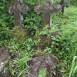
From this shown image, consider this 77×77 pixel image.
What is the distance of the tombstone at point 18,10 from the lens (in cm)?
410

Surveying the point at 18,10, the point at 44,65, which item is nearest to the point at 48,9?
the point at 18,10

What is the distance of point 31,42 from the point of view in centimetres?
404

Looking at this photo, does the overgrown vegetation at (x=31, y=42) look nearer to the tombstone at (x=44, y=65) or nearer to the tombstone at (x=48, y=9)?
the tombstone at (x=44, y=65)

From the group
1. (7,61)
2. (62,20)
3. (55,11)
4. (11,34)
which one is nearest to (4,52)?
(7,61)

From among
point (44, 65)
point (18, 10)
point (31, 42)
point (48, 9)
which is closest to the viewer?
point (44, 65)

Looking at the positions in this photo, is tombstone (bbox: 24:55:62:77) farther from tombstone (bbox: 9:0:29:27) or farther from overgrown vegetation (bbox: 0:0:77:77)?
tombstone (bbox: 9:0:29:27)

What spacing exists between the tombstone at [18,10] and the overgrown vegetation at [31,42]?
137 millimetres

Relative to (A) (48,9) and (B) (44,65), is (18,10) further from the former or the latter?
(B) (44,65)

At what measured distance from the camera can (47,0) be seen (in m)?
3.85

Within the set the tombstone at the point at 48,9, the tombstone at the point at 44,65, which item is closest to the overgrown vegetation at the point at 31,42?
the tombstone at the point at 44,65

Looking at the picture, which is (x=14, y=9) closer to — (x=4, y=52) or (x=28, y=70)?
(x=4, y=52)

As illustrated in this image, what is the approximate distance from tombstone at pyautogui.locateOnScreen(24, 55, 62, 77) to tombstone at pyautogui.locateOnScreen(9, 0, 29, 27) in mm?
947

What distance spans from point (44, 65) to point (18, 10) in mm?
1226

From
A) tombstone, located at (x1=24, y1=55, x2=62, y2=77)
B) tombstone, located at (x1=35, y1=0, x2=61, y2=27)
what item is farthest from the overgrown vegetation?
tombstone, located at (x1=35, y1=0, x2=61, y2=27)
